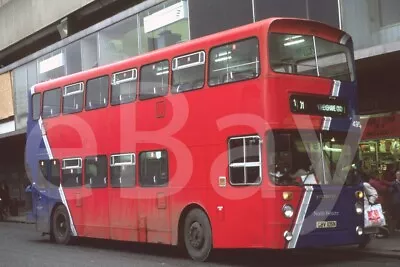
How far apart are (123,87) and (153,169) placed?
2107 millimetres

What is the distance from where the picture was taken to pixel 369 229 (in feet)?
39.0

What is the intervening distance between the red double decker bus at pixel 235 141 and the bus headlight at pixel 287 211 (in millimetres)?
19

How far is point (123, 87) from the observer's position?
43.2 ft

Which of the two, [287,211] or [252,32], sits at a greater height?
[252,32]

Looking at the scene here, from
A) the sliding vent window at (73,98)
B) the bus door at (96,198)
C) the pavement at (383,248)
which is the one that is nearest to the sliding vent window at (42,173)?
the sliding vent window at (73,98)

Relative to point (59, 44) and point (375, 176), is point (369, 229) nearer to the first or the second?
point (375, 176)

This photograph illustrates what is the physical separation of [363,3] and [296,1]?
1.83 m

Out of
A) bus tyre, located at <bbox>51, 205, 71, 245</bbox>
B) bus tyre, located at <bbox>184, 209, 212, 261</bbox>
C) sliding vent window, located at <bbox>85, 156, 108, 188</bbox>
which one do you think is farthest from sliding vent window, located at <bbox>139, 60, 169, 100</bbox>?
bus tyre, located at <bbox>51, 205, 71, 245</bbox>

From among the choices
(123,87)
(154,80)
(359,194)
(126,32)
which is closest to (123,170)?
(123,87)

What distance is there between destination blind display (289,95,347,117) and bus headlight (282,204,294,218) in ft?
5.29

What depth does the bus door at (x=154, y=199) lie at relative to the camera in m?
11.9

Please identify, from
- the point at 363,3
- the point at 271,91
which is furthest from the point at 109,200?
the point at 363,3

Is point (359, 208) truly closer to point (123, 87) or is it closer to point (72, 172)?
point (123, 87)

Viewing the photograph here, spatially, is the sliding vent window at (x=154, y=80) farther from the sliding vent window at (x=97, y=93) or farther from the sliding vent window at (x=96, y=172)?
the sliding vent window at (x=96, y=172)
